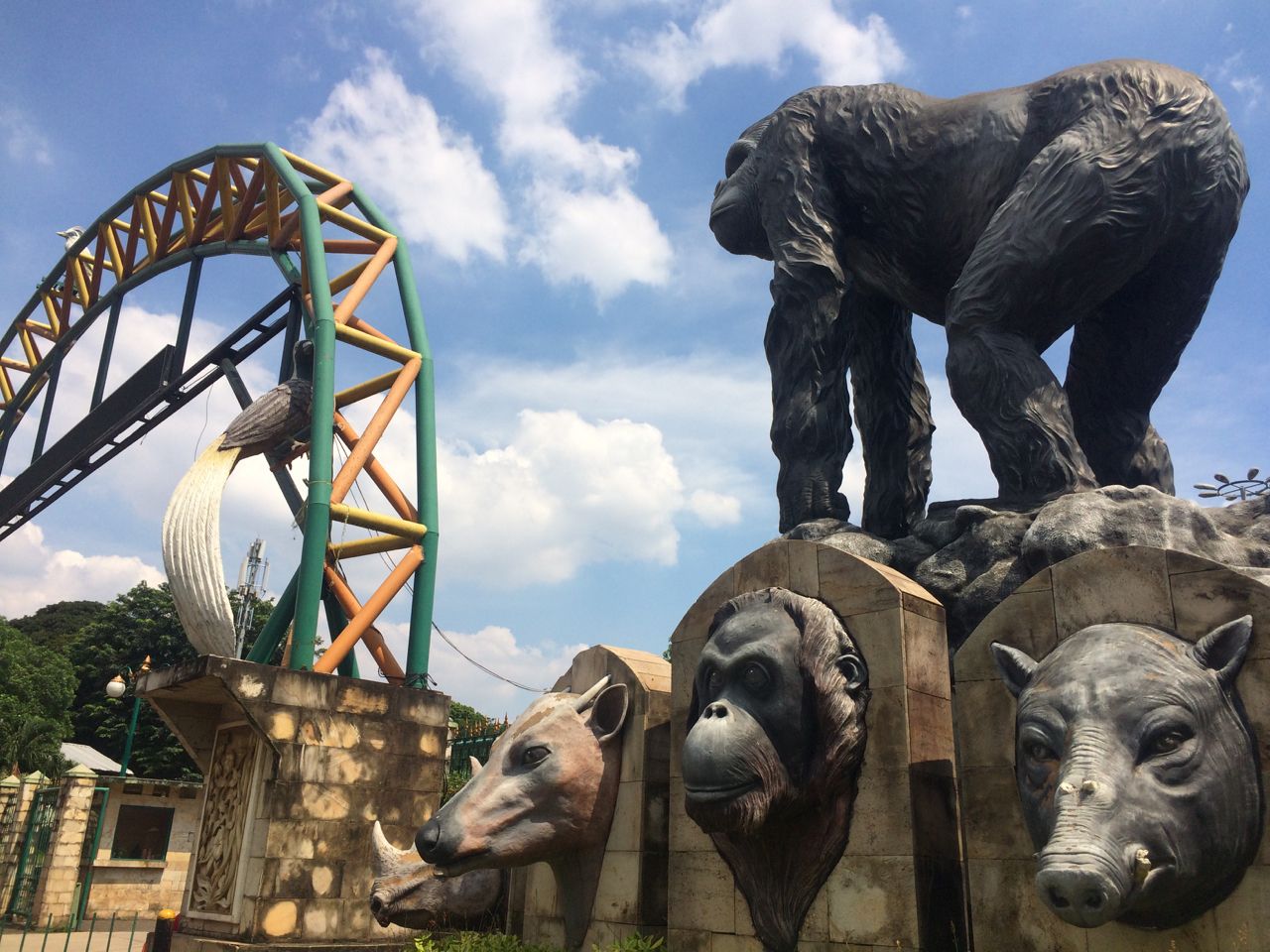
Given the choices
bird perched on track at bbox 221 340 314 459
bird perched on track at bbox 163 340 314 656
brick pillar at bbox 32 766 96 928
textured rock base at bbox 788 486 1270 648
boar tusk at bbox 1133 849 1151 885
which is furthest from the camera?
brick pillar at bbox 32 766 96 928

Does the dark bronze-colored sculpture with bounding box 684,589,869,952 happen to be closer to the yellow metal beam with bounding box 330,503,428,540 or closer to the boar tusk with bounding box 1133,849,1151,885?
the boar tusk with bounding box 1133,849,1151,885

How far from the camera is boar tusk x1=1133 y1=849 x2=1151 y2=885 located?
2.77m

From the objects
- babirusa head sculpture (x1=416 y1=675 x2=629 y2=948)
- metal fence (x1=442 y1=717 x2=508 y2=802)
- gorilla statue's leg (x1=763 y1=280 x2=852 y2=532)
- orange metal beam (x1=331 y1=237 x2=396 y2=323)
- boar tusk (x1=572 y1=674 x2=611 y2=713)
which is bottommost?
babirusa head sculpture (x1=416 y1=675 x2=629 y2=948)

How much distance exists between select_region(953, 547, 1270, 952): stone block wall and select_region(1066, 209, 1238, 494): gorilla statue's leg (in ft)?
7.61

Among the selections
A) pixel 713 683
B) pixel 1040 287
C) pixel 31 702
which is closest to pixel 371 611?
pixel 713 683

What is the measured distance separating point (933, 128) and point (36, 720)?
31.4 metres

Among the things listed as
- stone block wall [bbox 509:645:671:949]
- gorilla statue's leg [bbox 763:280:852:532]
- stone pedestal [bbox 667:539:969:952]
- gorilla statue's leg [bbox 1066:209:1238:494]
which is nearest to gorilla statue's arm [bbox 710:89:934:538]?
gorilla statue's leg [bbox 763:280:852:532]

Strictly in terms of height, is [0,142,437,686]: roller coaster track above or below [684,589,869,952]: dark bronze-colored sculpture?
above

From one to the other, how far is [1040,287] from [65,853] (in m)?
20.5

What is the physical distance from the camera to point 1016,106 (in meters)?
5.44

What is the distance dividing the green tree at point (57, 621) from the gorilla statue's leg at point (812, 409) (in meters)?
47.1

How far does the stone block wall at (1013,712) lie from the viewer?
3061 mm

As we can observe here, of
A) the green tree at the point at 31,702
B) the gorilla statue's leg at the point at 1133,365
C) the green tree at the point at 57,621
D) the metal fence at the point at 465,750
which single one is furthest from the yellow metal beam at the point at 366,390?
the green tree at the point at 57,621

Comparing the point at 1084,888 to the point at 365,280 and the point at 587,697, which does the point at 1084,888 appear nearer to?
the point at 587,697
